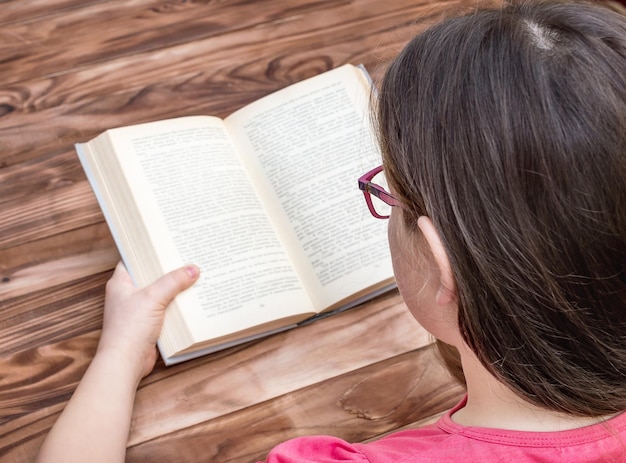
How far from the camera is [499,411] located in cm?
70

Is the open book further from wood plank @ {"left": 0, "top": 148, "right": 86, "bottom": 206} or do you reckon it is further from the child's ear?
the child's ear

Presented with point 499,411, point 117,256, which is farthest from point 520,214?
point 117,256

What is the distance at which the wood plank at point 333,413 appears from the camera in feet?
2.84

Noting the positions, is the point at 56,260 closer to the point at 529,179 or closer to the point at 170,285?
the point at 170,285

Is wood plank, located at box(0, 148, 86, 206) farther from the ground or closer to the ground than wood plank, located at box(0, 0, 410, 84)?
closer to the ground

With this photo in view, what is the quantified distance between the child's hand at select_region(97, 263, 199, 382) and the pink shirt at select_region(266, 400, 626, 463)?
0.23 meters

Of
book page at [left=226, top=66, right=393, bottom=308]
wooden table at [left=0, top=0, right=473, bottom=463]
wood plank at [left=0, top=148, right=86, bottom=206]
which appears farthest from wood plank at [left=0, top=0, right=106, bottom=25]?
book page at [left=226, top=66, right=393, bottom=308]

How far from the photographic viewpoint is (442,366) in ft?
3.18

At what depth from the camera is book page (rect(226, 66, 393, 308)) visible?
97 cm

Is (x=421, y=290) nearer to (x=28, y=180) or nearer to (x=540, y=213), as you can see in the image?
(x=540, y=213)

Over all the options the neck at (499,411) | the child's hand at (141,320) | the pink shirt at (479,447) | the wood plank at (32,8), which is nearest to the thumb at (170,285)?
the child's hand at (141,320)

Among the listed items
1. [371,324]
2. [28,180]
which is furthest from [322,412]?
[28,180]

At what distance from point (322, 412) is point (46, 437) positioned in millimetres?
319

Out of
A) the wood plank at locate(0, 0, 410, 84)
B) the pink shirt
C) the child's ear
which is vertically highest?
the wood plank at locate(0, 0, 410, 84)
